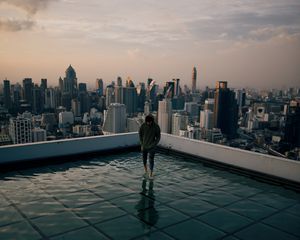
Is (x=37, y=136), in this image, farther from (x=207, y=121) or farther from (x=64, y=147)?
(x=207, y=121)

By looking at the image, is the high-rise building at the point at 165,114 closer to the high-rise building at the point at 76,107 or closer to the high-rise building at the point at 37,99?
the high-rise building at the point at 76,107

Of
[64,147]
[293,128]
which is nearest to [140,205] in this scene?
[64,147]

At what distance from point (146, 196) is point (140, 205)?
0.35 meters

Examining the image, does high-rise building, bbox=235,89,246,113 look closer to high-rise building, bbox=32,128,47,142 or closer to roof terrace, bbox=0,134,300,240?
high-rise building, bbox=32,128,47,142

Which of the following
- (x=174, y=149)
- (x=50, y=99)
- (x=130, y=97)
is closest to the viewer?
(x=174, y=149)

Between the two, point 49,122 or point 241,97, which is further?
point 241,97

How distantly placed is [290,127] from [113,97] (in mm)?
35433

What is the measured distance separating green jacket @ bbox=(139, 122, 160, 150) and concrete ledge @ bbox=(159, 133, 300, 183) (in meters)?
1.78

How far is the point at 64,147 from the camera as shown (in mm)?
6117

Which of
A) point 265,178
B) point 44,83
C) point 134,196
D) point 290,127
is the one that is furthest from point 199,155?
point 44,83

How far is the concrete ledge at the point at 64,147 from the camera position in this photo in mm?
5402

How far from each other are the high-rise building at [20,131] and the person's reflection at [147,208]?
21142 millimetres

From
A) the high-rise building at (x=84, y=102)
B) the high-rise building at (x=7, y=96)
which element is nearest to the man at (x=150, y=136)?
the high-rise building at (x=7, y=96)

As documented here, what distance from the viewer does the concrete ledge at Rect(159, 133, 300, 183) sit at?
469 cm
